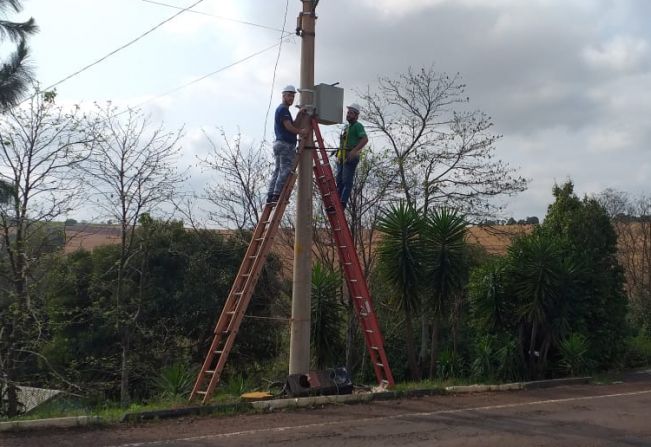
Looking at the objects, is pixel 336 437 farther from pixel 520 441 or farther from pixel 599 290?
pixel 599 290

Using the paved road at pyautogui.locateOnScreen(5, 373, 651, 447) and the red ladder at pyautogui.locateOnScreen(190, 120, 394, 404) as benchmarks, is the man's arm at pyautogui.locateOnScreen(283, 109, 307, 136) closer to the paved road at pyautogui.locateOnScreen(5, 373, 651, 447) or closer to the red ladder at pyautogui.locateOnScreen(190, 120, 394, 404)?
the red ladder at pyautogui.locateOnScreen(190, 120, 394, 404)

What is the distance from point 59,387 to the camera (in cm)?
1602

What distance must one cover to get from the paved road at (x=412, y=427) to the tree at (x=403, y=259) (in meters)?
3.24

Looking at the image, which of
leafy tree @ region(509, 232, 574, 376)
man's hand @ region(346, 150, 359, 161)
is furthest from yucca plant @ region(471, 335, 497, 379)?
man's hand @ region(346, 150, 359, 161)

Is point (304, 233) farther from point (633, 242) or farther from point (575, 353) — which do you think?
point (633, 242)

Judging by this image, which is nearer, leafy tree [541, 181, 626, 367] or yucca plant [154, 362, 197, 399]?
yucca plant [154, 362, 197, 399]

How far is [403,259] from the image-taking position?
535 inches

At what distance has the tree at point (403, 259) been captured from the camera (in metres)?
13.6

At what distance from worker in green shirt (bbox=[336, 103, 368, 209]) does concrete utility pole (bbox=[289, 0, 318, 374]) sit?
0.79 metres

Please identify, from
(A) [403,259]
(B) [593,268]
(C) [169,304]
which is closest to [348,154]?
(A) [403,259]

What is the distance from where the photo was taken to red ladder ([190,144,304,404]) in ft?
32.5

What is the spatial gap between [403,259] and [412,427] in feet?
18.0

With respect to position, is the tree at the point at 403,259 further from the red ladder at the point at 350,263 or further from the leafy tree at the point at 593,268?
the leafy tree at the point at 593,268

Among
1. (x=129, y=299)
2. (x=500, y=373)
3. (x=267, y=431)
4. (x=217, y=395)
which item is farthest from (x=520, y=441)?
(x=129, y=299)
